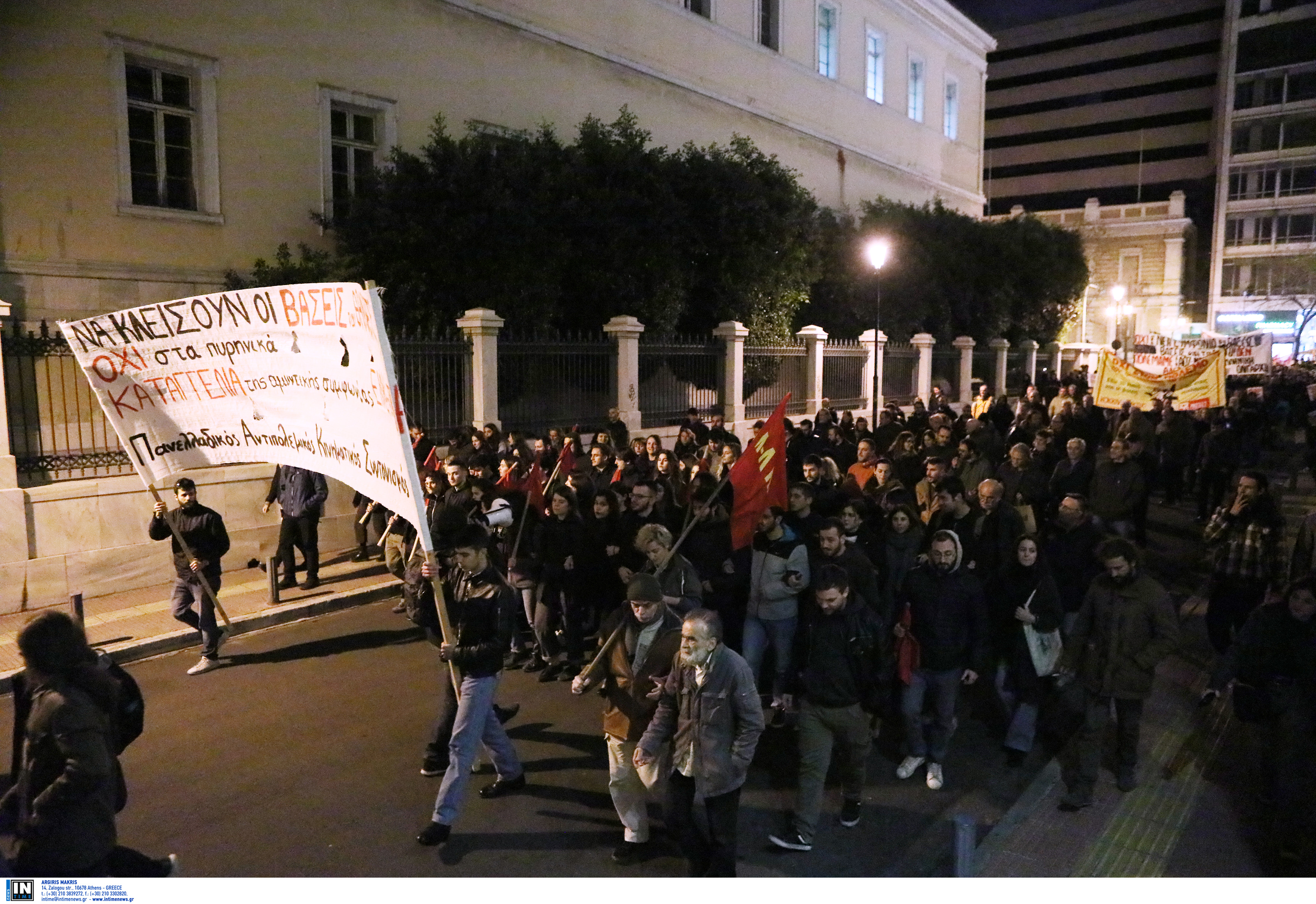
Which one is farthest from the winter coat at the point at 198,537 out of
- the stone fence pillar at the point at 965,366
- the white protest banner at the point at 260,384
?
the stone fence pillar at the point at 965,366

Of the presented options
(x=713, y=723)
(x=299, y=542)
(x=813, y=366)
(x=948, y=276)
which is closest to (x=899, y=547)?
(x=713, y=723)

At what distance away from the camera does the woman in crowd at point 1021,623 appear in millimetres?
5922

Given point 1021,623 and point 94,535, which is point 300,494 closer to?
point 94,535

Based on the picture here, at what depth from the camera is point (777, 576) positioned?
633cm

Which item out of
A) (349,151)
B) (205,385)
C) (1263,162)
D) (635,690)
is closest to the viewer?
(635,690)

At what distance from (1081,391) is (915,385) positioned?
5.39m

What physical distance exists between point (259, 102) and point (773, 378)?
10.9 metres

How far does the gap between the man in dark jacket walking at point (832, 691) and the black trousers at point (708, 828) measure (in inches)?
20.6

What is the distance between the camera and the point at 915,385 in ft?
82.5

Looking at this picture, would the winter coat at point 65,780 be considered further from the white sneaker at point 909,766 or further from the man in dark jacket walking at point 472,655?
the white sneaker at point 909,766

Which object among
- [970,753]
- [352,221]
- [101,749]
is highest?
[352,221]
